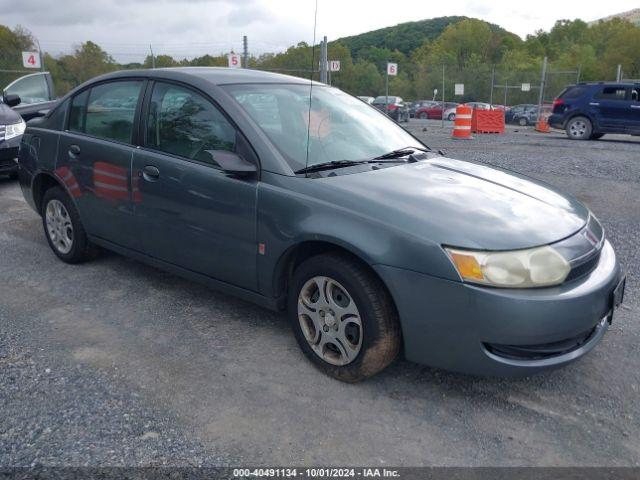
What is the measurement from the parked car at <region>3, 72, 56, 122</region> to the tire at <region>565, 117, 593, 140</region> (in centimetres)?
1357

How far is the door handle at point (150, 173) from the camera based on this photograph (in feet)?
12.2

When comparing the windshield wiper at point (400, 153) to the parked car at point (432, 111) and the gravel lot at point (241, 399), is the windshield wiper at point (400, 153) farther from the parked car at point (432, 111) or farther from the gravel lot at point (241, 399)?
the parked car at point (432, 111)

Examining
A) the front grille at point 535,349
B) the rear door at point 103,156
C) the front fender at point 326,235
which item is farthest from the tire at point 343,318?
the rear door at point 103,156

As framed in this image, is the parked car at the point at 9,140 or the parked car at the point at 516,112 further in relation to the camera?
the parked car at the point at 516,112

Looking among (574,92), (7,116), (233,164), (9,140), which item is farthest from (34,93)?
(574,92)

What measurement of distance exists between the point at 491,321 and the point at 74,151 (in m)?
3.38

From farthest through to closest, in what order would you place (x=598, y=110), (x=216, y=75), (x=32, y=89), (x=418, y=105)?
(x=418, y=105) → (x=598, y=110) → (x=32, y=89) → (x=216, y=75)

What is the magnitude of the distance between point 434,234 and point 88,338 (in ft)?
7.22

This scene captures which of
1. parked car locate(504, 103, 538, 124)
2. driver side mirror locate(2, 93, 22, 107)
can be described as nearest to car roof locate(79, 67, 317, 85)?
driver side mirror locate(2, 93, 22, 107)

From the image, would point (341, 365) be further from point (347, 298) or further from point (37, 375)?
point (37, 375)

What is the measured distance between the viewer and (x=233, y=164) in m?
3.22

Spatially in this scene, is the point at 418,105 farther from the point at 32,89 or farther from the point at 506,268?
the point at 506,268

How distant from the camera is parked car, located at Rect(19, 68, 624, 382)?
2645 mm

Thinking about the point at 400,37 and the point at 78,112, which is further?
the point at 400,37
